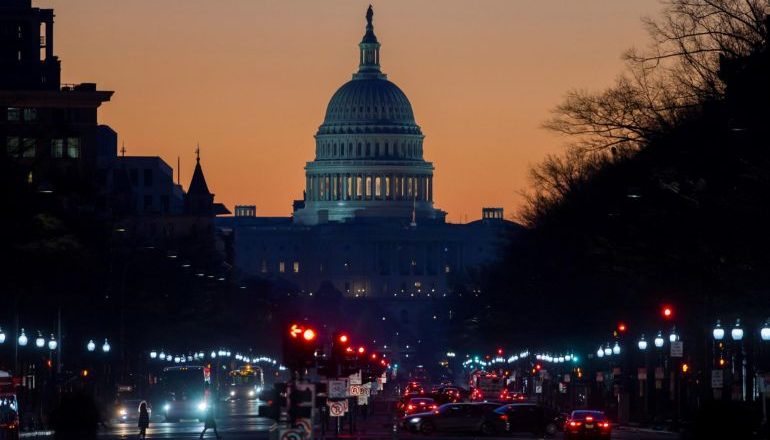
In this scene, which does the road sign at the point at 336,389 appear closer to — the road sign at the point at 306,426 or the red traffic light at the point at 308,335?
the road sign at the point at 306,426

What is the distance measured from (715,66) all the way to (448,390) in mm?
56322

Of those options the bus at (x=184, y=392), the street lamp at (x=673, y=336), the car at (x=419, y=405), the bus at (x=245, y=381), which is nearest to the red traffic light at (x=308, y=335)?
the street lamp at (x=673, y=336)

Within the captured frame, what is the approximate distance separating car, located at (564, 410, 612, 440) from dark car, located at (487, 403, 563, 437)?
43.4ft

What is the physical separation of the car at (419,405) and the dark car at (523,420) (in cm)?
1405

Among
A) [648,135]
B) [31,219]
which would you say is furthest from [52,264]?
[648,135]

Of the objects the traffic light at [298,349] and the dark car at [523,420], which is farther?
the dark car at [523,420]

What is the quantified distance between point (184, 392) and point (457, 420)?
31.4m

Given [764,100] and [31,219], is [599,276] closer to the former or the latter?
[31,219]

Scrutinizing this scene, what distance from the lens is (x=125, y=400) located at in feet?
405

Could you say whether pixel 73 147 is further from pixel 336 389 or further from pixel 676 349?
pixel 336 389

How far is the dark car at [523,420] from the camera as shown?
8750cm

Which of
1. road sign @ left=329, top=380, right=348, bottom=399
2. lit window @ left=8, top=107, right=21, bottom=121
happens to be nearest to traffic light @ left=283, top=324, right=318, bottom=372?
road sign @ left=329, top=380, right=348, bottom=399

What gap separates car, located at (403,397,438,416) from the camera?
102750mm

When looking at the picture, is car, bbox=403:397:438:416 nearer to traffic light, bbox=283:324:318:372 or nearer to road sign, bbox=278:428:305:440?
road sign, bbox=278:428:305:440
